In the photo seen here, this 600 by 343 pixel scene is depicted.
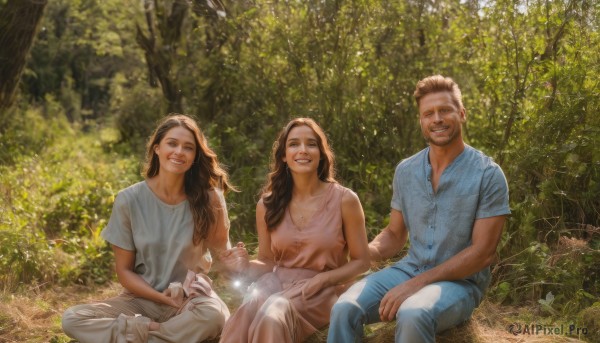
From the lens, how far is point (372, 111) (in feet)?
23.5

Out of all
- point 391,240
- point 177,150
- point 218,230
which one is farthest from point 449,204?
point 177,150

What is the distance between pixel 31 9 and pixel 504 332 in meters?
8.21

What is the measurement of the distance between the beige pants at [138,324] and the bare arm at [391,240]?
98 cm

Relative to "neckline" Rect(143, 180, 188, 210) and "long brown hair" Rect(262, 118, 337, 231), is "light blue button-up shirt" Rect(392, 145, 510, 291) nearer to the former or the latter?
"long brown hair" Rect(262, 118, 337, 231)

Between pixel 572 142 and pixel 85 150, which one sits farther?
pixel 85 150

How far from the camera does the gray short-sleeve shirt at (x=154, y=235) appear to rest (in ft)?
14.6

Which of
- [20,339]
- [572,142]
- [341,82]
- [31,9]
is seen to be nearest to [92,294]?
[20,339]

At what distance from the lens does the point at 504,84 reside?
6.32 meters

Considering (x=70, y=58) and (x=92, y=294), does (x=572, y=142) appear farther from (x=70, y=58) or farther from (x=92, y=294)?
(x=70, y=58)

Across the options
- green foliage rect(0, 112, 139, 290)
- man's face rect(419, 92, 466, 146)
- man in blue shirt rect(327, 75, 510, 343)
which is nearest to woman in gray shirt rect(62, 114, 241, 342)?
man in blue shirt rect(327, 75, 510, 343)

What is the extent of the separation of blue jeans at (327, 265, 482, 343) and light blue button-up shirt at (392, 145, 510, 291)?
146 mm

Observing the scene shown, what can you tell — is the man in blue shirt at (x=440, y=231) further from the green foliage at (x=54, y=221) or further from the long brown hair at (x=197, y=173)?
the green foliage at (x=54, y=221)

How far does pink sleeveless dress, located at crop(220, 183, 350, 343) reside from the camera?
385 cm

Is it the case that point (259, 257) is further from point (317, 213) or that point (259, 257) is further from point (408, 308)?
point (408, 308)
